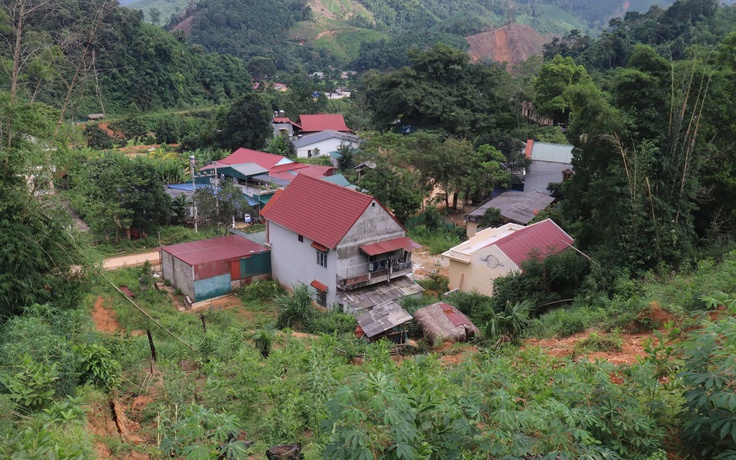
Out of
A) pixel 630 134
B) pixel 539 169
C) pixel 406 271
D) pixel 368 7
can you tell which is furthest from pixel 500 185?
pixel 368 7

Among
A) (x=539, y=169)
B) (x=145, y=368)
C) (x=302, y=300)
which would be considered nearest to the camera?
(x=145, y=368)

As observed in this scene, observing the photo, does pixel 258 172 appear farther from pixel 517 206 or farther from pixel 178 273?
pixel 517 206

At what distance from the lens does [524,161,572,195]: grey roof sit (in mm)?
26016

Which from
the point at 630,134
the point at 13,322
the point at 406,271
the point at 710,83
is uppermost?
the point at 710,83

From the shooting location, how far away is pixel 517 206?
22547 millimetres

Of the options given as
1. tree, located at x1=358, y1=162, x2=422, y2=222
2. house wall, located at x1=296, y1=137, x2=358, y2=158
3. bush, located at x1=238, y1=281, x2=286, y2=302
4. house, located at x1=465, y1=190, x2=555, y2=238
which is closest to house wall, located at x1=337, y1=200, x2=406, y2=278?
bush, located at x1=238, y1=281, x2=286, y2=302

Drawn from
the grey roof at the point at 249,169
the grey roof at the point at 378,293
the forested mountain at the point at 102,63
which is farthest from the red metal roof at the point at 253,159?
the grey roof at the point at 378,293

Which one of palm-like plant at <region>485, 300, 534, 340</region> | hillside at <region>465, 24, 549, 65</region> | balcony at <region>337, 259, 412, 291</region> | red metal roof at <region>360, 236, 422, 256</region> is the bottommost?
balcony at <region>337, 259, 412, 291</region>

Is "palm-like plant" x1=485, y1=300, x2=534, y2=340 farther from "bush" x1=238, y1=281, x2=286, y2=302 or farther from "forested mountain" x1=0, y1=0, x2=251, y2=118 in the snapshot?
"bush" x1=238, y1=281, x2=286, y2=302

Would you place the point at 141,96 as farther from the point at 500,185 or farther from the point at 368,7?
the point at 368,7

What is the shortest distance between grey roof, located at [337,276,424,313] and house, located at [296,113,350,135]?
28905mm

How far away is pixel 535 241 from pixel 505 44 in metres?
83.5

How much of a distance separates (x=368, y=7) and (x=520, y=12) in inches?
1514

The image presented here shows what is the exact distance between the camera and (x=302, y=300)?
14094 millimetres
